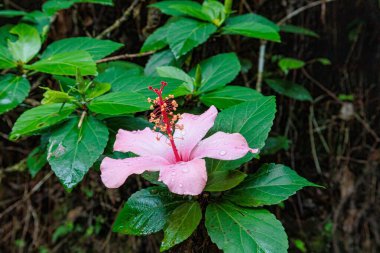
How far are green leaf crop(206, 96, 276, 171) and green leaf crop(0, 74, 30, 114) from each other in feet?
2.06

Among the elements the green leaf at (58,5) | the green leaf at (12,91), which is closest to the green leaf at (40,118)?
the green leaf at (12,91)

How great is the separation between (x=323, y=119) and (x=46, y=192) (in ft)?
6.00

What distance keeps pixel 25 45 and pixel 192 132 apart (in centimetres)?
77

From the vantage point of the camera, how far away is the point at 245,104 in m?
1.02

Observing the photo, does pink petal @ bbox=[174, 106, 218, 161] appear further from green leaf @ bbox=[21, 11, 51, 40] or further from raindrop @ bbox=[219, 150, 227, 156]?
green leaf @ bbox=[21, 11, 51, 40]

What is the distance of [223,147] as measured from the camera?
87cm

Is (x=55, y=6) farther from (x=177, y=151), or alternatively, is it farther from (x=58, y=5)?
(x=177, y=151)

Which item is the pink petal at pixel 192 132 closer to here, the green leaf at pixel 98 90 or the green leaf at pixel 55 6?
the green leaf at pixel 98 90

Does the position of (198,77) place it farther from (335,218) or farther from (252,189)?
(335,218)

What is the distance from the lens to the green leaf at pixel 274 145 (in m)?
1.82

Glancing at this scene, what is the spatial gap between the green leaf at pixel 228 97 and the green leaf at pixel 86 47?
0.40 m

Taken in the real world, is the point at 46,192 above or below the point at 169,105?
below

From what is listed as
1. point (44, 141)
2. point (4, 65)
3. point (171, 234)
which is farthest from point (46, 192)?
point (171, 234)

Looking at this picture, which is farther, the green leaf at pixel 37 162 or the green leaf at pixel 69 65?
the green leaf at pixel 37 162
